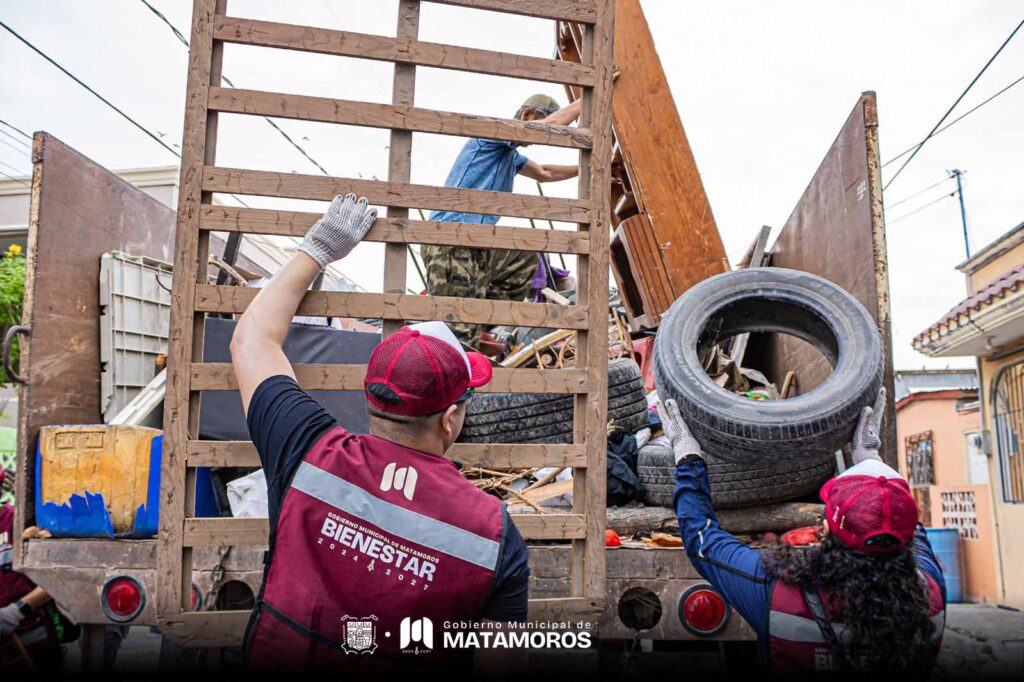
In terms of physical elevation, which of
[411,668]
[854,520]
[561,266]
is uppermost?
[561,266]

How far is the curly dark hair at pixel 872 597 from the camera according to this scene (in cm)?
204

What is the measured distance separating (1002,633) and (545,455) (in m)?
10.2

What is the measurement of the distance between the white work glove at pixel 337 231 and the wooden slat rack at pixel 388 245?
59 millimetres

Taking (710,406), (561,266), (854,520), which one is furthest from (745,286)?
(561,266)

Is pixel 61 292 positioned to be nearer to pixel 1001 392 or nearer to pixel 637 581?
pixel 637 581

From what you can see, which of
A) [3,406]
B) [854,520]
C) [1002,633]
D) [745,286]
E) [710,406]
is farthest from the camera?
[3,406]

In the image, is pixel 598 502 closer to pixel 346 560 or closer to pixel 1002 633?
pixel 346 560

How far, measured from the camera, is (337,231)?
7.30 feet

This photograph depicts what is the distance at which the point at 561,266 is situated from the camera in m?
6.16

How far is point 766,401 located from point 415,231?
4.56ft

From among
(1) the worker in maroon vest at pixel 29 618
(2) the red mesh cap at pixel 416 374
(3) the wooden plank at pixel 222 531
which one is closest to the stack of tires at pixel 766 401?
(2) the red mesh cap at pixel 416 374

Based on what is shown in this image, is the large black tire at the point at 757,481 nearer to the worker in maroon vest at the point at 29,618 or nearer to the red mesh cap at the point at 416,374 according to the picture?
the red mesh cap at the point at 416,374

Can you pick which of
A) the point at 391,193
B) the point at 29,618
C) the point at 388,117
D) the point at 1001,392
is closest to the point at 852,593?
the point at 391,193

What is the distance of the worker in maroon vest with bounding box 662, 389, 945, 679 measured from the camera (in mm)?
2049
